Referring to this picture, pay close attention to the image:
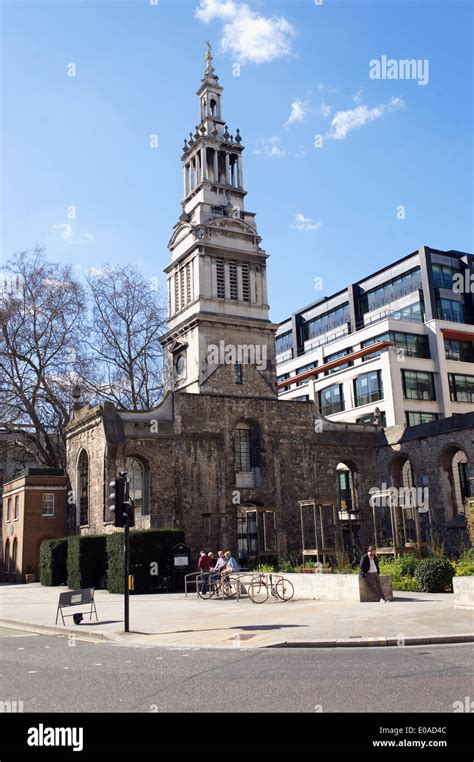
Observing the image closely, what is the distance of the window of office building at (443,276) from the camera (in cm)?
5762

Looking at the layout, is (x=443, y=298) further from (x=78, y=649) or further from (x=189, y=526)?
(x=78, y=649)

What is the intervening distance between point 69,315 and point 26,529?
12580mm

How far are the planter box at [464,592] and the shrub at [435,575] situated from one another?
9.21 feet

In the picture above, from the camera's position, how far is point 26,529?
126 feet

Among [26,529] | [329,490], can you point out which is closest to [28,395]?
[26,529]

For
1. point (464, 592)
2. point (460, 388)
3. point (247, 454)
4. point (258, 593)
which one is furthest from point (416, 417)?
point (464, 592)

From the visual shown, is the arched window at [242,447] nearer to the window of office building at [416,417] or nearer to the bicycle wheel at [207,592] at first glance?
the bicycle wheel at [207,592]

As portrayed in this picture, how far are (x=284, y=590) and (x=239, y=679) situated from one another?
12.0 metres

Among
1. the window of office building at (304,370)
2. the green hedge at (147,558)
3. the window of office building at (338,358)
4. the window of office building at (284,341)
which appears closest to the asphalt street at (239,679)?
the green hedge at (147,558)

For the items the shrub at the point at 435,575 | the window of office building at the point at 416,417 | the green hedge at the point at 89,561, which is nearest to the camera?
the shrub at the point at 435,575

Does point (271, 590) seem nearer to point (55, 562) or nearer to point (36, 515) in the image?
point (55, 562)

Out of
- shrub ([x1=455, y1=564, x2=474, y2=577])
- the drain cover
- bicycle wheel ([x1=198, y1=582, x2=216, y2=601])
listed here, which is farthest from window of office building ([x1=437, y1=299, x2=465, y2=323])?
the drain cover

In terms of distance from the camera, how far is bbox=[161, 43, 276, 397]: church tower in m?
37.6

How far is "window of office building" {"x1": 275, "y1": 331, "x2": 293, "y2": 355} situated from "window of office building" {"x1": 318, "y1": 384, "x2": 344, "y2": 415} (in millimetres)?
14883
